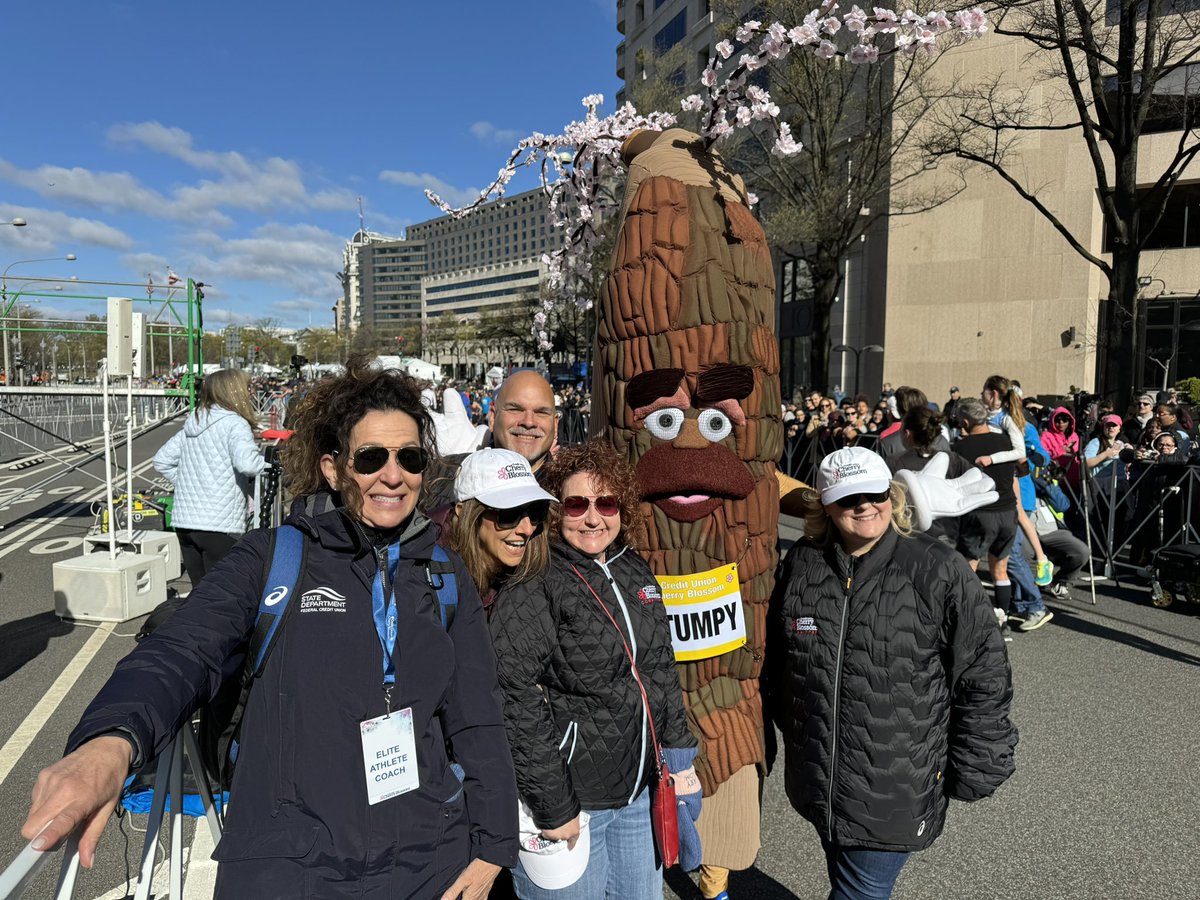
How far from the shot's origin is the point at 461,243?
117312 mm

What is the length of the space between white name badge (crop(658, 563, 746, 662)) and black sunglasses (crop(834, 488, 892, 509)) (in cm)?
50

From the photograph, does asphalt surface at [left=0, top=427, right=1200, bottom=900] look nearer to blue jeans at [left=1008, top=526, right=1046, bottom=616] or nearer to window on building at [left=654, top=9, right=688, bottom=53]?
blue jeans at [left=1008, top=526, right=1046, bottom=616]

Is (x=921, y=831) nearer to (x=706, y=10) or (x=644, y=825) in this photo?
(x=644, y=825)

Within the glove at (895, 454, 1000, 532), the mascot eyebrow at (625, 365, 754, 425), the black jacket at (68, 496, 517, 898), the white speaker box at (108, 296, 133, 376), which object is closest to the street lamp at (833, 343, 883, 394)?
the white speaker box at (108, 296, 133, 376)

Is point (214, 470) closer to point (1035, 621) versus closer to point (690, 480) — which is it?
point (690, 480)

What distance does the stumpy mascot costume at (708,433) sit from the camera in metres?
2.44

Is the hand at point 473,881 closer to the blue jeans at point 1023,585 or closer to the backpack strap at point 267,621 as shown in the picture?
the backpack strap at point 267,621

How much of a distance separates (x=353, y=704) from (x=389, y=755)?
0.12 meters

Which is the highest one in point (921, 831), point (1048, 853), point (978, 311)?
point (978, 311)

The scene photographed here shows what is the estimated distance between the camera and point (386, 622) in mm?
1451

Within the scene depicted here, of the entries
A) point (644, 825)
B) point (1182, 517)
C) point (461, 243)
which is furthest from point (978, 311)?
point (461, 243)

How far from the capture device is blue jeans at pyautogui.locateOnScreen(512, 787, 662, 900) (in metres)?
1.89

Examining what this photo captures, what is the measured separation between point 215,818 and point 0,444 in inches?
651

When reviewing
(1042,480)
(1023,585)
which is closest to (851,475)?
(1023,585)
